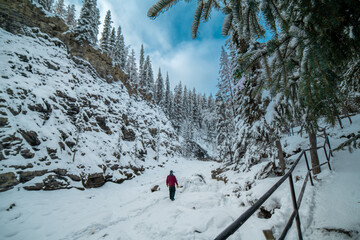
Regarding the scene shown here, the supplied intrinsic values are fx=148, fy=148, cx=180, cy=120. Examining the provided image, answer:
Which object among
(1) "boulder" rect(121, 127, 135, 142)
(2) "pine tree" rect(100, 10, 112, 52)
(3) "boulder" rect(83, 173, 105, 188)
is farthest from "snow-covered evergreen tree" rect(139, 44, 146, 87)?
(3) "boulder" rect(83, 173, 105, 188)

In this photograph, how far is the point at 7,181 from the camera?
945 cm

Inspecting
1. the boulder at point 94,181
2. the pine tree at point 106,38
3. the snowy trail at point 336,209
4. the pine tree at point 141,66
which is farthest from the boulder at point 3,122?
the pine tree at point 141,66

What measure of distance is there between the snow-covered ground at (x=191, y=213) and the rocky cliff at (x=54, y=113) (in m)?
2.19

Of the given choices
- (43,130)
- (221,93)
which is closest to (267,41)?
(43,130)

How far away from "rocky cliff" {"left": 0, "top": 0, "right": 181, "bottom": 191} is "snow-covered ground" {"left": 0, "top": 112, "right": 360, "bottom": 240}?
7.18 ft

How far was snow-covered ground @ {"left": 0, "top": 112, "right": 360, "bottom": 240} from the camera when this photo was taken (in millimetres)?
2900

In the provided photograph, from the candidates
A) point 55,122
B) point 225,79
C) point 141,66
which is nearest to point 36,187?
point 55,122

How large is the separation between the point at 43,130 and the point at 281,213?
56.4ft

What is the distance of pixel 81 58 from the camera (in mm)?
24969

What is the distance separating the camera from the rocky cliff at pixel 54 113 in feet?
36.6

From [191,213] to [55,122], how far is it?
15415 millimetres

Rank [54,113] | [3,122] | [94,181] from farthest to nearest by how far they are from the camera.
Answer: [54,113] < [94,181] < [3,122]

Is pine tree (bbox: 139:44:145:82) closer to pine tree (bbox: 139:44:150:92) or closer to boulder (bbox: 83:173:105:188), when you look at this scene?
pine tree (bbox: 139:44:150:92)

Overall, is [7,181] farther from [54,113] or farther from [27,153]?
[54,113]
